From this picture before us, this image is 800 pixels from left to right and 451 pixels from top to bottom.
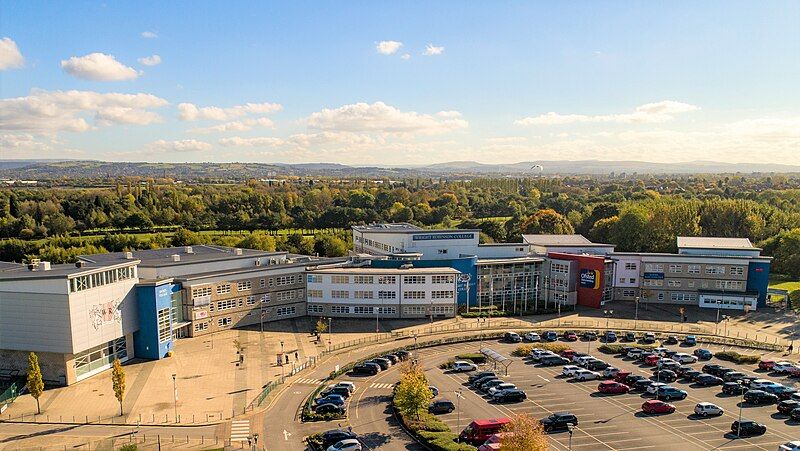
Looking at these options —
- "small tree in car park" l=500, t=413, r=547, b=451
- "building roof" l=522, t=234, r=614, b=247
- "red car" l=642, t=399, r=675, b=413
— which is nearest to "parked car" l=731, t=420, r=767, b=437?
"red car" l=642, t=399, r=675, b=413

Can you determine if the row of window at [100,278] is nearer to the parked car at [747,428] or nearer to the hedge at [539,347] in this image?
the hedge at [539,347]

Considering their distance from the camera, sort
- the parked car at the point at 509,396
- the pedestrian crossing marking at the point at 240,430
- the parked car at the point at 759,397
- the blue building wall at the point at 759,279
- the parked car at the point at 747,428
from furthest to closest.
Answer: the blue building wall at the point at 759,279 → the parked car at the point at 759,397 → the parked car at the point at 509,396 → the parked car at the point at 747,428 → the pedestrian crossing marking at the point at 240,430

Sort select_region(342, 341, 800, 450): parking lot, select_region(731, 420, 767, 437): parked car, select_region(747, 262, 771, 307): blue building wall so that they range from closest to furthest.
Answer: select_region(342, 341, 800, 450): parking lot
select_region(731, 420, 767, 437): parked car
select_region(747, 262, 771, 307): blue building wall

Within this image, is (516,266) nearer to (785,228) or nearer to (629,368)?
(629,368)

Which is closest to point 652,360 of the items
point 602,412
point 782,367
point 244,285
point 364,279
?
point 782,367

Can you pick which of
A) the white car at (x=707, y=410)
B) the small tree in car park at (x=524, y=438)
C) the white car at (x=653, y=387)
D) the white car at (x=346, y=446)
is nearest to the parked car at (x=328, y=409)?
the white car at (x=346, y=446)

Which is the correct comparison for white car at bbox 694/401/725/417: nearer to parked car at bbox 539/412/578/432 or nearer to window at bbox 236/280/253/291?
parked car at bbox 539/412/578/432

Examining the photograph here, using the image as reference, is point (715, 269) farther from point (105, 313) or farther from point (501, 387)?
point (105, 313)
